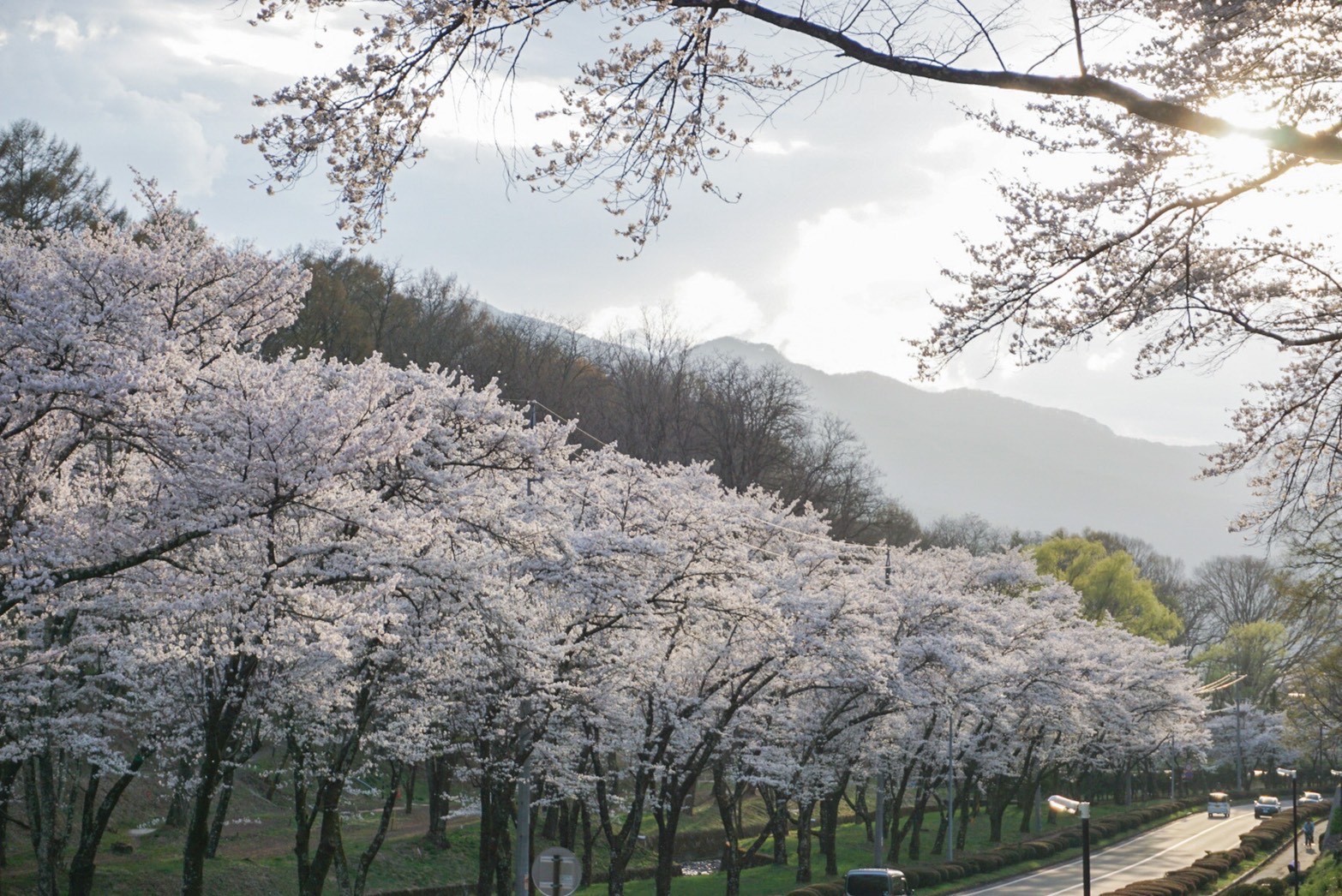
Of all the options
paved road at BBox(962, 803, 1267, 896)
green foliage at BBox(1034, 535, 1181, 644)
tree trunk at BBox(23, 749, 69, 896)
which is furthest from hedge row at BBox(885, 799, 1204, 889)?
tree trunk at BBox(23, 749, 69, 896)

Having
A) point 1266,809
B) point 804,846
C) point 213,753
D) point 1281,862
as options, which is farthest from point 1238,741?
point 213,753

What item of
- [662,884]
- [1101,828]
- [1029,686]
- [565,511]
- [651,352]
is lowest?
[1101,828]

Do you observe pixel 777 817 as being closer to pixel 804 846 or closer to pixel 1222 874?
pixel 804 846

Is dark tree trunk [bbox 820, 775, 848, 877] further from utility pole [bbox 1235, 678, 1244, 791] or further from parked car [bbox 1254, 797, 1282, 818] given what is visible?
utility pole [bbox 1235, 678, 1244, 791]

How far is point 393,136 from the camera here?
7.20m

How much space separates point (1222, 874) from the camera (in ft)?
121

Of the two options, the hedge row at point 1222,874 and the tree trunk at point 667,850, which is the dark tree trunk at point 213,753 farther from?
the hedge row at point 1222,874

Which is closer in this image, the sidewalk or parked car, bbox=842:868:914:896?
parked car, bbox=842:868:914:896

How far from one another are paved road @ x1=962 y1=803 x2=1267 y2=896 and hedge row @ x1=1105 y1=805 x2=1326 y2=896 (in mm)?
1393

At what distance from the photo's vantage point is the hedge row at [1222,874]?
27.8 m

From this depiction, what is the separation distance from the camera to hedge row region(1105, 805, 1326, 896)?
27.8m

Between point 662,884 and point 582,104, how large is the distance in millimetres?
20466

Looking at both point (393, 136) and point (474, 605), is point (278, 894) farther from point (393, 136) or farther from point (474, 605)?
point (393, 136)

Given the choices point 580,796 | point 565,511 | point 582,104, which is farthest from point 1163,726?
point 582,104
